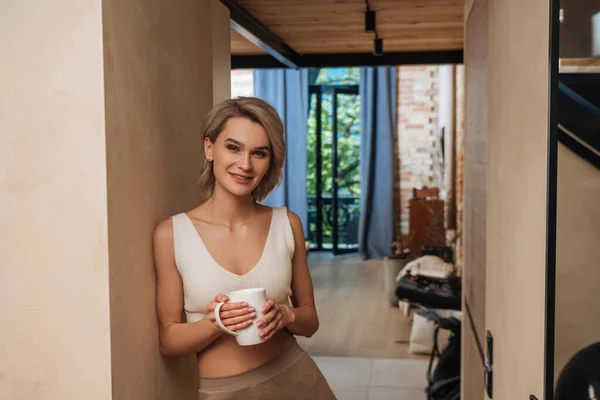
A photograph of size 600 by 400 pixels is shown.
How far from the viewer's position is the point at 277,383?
1.84 metres

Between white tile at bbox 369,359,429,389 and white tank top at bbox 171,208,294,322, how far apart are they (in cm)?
302

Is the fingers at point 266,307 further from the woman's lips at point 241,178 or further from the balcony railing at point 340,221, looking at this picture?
the balcony railing at point 340,221

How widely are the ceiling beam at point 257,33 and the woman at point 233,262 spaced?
1311mm

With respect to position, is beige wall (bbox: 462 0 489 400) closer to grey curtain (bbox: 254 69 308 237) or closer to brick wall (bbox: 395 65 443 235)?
brick wall (bbox: 395 65 443 235)

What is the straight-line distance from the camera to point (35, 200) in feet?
4.67

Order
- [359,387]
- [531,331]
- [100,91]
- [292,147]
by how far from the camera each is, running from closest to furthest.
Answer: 1. [531,331]
2. [100,91]
3. [359,387]
4. [292,147]

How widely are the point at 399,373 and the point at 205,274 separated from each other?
11.1ft

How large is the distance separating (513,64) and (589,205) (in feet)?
1.91

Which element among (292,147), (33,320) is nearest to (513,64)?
(33,320)

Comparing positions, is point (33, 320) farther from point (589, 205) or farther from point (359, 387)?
point (359, 387)

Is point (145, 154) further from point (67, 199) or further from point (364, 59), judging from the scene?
point (364, 59)

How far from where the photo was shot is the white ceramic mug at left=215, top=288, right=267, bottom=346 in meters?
1.56

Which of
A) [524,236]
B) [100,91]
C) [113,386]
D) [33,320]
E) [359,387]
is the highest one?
[100,91]

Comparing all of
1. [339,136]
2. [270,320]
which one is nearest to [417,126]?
[339,136]
